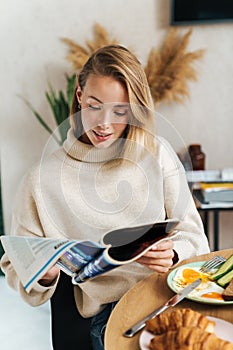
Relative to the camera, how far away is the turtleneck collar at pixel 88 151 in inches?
57.6

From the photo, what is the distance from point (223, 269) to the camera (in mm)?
1442

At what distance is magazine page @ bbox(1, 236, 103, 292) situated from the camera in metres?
1.06

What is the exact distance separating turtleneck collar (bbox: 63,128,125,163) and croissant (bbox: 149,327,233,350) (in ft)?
1.72

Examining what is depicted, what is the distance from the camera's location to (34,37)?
3.00m

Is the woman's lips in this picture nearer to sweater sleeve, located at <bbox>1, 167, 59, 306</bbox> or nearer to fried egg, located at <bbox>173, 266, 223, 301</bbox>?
sweater sleeve, located at <bbox>1, 167, 59, 306</bbox>

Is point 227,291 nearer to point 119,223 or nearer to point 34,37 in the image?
point 119,223

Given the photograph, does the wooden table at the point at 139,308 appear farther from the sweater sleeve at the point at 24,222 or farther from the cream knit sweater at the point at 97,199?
the sweater sleeve at the point at 24,222

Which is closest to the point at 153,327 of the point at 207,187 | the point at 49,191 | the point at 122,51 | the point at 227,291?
the point at 227,291

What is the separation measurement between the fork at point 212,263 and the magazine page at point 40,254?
1.37 ft

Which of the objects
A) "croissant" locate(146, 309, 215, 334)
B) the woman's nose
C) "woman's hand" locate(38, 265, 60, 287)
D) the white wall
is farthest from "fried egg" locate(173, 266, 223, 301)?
the white wall

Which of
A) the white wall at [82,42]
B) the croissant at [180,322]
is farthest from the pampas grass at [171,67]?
the croissant at [180,322]

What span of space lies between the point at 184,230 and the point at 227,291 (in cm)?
27

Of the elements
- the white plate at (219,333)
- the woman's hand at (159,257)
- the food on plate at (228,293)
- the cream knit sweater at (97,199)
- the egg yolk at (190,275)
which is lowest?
the egg yolk at (190,275)


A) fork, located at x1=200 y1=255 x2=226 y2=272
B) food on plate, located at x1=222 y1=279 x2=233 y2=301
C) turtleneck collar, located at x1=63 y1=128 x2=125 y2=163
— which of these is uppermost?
turtleneck collar, located at x1=63 y1=128 x2=125 y2=163
